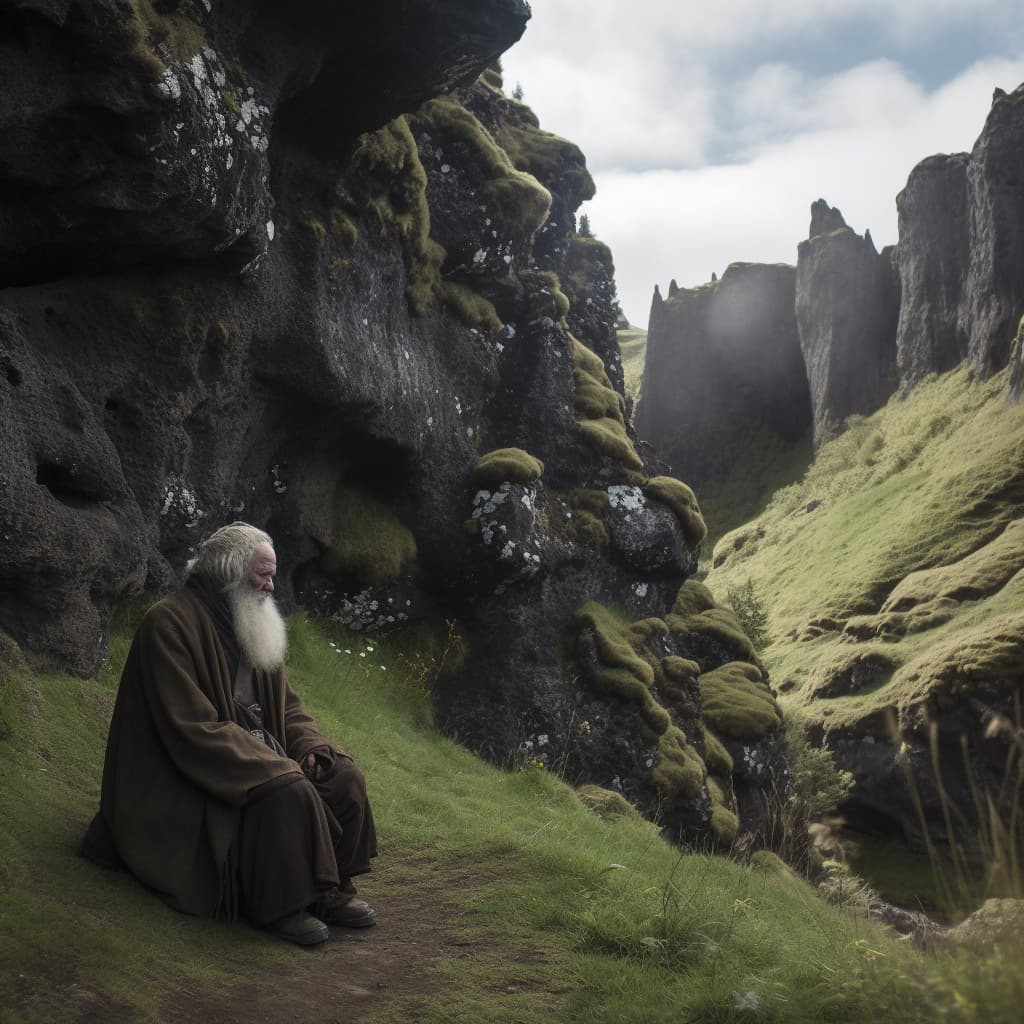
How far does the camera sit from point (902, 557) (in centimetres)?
4475

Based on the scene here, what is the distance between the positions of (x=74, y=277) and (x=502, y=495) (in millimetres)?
8710

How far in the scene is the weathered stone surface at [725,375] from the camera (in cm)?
8128

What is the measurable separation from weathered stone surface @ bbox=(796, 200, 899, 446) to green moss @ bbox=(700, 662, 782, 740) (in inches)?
2010

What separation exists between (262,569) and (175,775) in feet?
4.92

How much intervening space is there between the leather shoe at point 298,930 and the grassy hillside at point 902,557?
95.3 ft

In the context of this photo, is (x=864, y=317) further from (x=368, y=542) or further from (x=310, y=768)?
(x=310, y=768)

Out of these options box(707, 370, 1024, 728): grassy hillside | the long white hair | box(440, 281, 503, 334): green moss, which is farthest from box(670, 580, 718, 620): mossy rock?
the long white hair

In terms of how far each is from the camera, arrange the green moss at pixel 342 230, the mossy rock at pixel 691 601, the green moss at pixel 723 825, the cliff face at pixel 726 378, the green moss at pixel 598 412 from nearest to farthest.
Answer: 1. the green moss at pixel 342 230
2. the green moss at pixel 723 825
3. the green moss at pixel 598 412
4. the mossy rock at pixel 691 601
5. the cliff face at pixel 726 378

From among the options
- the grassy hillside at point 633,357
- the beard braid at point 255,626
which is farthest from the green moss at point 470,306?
the grassy hillside at point 633,357

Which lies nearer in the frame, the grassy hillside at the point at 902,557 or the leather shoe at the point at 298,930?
the leather shoe at the point at 298,930

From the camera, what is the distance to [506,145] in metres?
26.5

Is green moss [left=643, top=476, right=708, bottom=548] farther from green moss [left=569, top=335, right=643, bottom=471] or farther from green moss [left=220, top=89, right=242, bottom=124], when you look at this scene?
green moss [left=220, top=89, right=242, bottom=124]

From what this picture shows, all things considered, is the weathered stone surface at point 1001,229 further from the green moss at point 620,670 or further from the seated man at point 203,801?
the seated man at point 203,801

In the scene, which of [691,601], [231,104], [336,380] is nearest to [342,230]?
[336,380]
